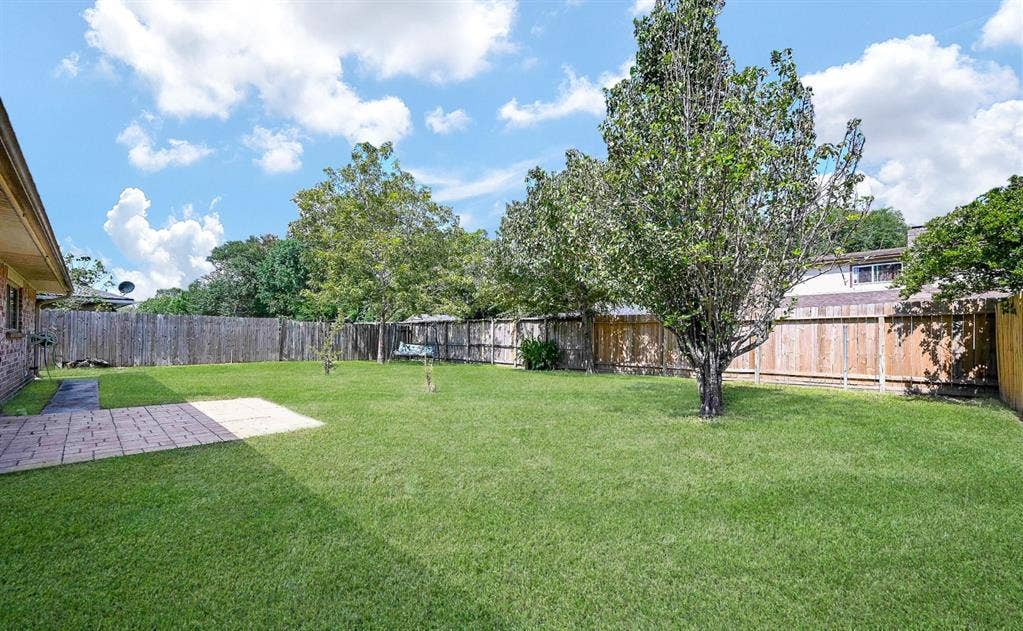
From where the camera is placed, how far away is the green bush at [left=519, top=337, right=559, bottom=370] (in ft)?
47.2

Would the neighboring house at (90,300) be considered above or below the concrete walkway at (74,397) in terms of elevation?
above

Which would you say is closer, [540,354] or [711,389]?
[711,389]

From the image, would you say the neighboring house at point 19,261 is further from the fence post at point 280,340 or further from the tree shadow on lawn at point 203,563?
the fence post at point 280,340

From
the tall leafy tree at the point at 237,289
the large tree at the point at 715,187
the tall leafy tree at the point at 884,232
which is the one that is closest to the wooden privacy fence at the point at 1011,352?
the large tree at the point at 715,187

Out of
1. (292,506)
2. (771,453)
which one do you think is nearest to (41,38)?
(292,506)

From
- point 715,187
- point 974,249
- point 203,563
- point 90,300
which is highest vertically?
point 715,187

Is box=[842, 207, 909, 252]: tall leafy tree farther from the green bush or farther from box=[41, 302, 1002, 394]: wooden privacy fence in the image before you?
the green bush

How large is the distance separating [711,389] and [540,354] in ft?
27.6

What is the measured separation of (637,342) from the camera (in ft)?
41.9

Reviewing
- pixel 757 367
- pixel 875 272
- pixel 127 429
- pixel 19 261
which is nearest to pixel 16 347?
pixel 19 261

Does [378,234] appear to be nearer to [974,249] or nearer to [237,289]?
[974,249]

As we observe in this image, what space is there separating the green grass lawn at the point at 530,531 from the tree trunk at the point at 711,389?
966mm

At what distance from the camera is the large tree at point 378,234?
Result: 57.1 ft

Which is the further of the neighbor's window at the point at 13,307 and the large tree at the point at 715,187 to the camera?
the neighbor's window at the point at 13,307
